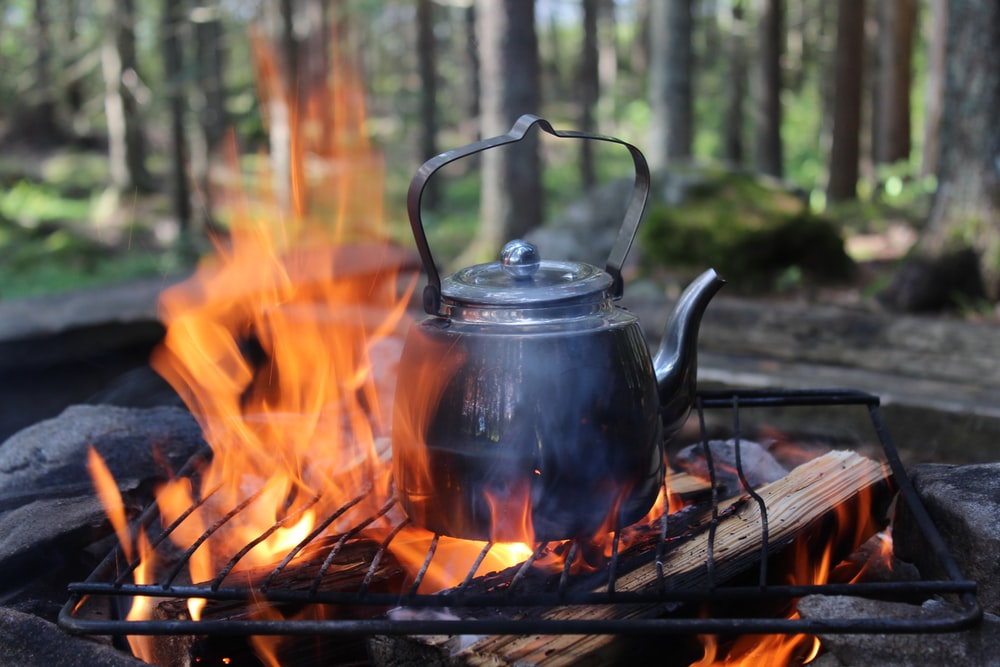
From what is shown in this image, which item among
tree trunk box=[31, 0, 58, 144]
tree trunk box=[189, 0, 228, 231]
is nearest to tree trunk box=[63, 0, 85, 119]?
tree trunk box=[31, 0, 58, 144]

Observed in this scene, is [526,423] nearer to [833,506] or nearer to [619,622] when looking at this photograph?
[619,622]

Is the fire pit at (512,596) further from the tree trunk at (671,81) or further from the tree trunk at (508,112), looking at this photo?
the tree trunk at (671,81)

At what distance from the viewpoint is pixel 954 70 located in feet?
14.0

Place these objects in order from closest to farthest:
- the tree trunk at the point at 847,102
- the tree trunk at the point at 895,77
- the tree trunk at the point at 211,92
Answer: the tree trunk at the point at 847,102
the tree trunk at the point at 895,77
the tree trunk at the point at 211,92

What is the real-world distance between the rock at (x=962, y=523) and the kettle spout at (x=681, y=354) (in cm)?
55

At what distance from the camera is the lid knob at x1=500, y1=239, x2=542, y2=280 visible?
1656 millimetres

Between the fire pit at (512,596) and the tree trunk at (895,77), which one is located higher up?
the tree trunk at (895,77)

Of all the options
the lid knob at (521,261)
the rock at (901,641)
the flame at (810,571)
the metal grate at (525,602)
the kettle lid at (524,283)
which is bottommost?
the flame at (810,571)

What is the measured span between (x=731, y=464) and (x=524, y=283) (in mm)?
980

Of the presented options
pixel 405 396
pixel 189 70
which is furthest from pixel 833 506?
pixel 189 70

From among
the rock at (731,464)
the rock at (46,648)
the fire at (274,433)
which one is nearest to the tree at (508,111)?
the fire at (274,433)

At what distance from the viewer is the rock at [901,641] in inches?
54.4

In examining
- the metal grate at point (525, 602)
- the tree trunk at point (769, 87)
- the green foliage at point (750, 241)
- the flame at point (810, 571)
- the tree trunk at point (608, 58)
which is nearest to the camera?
the metal grate at point (525, 602)

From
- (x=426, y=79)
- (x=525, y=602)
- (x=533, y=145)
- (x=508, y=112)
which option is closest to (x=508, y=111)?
(x=508, y=112)
